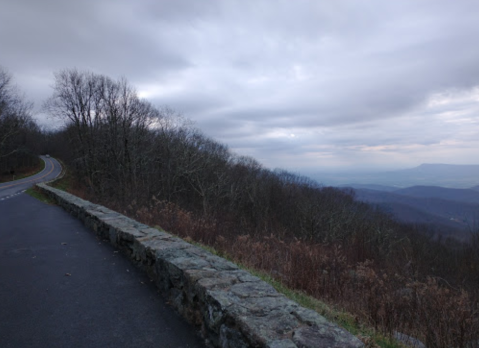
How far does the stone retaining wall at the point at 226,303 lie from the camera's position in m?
2.12

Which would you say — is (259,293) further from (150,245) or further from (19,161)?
(19,161)

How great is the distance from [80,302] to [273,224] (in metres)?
22.5

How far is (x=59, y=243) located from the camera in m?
6.26

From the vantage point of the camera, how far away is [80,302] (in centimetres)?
350

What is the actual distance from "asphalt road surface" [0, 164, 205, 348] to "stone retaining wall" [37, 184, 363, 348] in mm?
227

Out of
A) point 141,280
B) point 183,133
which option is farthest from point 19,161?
point 141,280

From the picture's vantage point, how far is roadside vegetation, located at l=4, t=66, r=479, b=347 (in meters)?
4.23

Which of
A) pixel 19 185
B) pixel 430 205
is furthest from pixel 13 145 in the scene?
pixel 430 205

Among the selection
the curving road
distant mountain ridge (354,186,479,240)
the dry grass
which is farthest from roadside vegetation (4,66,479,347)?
distant mountain ridge (354,186,479,240)

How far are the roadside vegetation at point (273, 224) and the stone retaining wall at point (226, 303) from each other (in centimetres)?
118

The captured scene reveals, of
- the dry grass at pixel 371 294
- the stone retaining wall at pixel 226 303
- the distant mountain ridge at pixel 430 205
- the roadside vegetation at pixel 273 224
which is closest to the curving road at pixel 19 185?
the roadside vegetation at pixel 273 224

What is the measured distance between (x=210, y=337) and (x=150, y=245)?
210cm

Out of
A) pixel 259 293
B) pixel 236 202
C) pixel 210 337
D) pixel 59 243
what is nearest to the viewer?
pixel 210 337

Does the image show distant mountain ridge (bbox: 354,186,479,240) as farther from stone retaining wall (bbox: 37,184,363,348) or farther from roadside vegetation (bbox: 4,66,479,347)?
stone retaining wall (bbox: 37,184,363,348)
